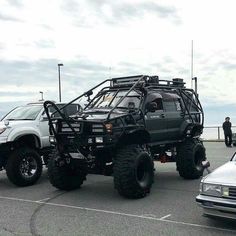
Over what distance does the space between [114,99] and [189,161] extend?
8.15 ft

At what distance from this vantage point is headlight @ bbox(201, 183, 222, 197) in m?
6.35

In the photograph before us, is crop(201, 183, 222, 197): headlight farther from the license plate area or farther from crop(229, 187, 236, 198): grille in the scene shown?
the license plate area

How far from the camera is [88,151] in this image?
936 cm

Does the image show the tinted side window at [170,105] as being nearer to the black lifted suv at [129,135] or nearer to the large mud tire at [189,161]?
the black lifted suv at [129,135]

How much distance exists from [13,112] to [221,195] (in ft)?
25.7

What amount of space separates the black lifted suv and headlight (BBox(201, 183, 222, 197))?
8.18ft

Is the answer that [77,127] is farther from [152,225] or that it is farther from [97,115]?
[152,225]

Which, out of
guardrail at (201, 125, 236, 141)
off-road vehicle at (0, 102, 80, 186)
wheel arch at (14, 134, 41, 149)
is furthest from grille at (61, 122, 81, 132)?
guardrail at (201, 125, 236, 141)

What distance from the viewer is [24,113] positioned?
40.5ft

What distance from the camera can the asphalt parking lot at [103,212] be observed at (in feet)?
21.9

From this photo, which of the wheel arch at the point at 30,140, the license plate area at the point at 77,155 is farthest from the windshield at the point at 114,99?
the wheel arch at the point at 30,140

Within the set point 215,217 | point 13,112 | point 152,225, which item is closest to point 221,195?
point 215,217

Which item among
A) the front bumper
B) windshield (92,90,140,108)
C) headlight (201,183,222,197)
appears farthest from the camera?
windshield (92,90,140,108)

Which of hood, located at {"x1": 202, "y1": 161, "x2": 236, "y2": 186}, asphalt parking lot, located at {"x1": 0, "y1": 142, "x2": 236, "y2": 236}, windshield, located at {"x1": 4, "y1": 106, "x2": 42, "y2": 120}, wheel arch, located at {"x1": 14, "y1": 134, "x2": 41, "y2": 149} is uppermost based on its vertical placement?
windshield, located at {"x1": 4, "y1": 106, "x2": 42, "y2": 120}
